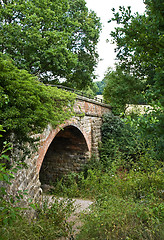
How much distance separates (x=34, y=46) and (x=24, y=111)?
8.28m

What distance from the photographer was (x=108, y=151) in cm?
1016

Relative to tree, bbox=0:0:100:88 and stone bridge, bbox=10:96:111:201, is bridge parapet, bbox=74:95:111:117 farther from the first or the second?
tree, bbox=0:0:100:88

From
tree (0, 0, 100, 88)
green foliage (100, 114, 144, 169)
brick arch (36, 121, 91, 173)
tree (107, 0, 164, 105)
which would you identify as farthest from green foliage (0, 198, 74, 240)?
tree (0, 0, 100, 88)

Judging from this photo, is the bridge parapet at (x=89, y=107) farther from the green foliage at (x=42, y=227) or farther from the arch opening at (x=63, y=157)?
the green foliage at (x=42, y=227)

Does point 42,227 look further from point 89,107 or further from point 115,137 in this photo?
point 115,137

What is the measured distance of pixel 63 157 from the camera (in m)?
9.34

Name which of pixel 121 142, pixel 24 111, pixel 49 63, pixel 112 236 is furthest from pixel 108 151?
pixel 24 111

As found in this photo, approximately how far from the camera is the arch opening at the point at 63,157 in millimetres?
9156

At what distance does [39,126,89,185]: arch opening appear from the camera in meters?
9.16

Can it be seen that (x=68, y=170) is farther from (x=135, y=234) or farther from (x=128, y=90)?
(x=135, y=234)

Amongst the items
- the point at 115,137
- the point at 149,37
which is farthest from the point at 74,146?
the point at 149,37

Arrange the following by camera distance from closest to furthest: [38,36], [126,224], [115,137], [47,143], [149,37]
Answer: [149,37], [126,224], [47,143], [38,36], [115,137]

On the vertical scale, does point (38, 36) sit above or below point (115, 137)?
above

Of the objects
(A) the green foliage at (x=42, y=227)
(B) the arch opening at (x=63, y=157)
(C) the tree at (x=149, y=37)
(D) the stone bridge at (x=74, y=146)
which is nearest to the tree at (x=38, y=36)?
(D) the stone bridge at (x=74, y=146)
